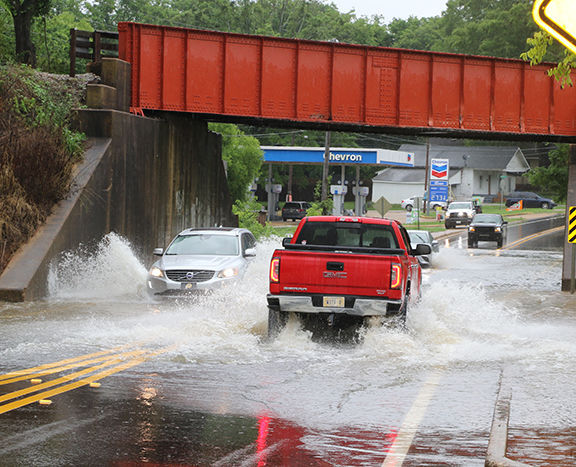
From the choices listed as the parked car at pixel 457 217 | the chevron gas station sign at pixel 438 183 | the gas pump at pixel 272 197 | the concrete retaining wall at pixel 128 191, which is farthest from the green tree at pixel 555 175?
the gas pump at pixel 272 197

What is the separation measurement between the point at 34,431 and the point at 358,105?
75.8 ft

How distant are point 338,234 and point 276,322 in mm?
2371

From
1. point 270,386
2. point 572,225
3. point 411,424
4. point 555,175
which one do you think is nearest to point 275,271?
point 270,386

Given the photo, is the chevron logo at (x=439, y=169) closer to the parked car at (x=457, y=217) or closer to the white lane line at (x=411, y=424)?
the parked car at (x=457, y=217)

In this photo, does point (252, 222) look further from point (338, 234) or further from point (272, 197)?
point (272, 197)

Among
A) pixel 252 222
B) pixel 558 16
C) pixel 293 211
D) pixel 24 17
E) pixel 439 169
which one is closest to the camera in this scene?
pixel 558 16

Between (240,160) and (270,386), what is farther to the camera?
(240,160)

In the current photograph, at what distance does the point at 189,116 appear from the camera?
30.6m

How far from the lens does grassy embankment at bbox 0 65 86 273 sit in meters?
21.5

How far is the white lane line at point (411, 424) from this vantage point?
7000 millimetres

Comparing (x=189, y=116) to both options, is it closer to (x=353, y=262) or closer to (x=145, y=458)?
(x=353, y=262)

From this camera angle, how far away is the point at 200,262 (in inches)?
763

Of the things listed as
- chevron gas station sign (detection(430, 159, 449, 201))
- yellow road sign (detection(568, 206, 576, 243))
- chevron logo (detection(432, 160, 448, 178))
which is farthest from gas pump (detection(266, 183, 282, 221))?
yellow road sign (detection(568, 206, 576, 243))

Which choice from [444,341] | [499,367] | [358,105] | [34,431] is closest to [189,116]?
[358,105]
